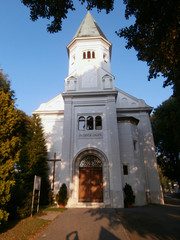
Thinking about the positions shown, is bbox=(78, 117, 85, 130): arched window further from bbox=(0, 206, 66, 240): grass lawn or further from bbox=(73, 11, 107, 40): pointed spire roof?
bbox=(73, 11, 107, 40): pointed spire roof

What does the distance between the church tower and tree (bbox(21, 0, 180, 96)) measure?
1060 centimetres

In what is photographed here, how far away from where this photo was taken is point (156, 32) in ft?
22.1

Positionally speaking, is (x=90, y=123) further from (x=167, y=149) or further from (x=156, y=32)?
(x=167, y=149)

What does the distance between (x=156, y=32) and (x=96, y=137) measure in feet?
35.3

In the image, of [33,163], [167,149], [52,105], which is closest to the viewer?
[33,163]

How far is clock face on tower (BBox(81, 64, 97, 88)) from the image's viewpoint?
746 inches

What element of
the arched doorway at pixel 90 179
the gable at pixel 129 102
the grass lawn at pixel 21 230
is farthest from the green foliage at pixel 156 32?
the gable at pixel 129 102

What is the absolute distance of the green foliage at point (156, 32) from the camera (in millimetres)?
6031

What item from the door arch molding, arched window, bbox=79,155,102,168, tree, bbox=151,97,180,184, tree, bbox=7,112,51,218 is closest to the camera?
the door arch molding

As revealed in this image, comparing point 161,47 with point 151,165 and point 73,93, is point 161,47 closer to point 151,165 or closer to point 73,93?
point 73,93

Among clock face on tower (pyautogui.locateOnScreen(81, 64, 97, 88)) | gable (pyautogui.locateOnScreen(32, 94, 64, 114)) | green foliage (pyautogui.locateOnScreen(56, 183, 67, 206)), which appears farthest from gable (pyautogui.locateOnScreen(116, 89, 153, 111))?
green foliage (pyautogui.locateOnScreen(56, 183, 67, 206))

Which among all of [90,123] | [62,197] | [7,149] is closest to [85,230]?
[7,149]

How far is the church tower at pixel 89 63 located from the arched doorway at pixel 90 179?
796 cm

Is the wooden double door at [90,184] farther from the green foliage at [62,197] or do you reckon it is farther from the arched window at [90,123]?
the arched window at [90,123]
